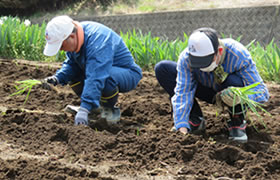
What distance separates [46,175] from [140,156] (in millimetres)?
569

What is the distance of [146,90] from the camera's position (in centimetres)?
396

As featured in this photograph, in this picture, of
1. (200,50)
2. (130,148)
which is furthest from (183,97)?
(130,148)

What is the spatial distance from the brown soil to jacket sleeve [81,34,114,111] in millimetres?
207

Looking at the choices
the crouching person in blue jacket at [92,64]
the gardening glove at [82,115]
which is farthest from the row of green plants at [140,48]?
the gardening glove at [82,115]

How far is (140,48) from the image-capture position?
4.46 metres

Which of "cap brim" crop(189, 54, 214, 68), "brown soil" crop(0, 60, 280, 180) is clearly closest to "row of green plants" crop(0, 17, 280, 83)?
"brown soil" crop(0, 60, 280, 180)

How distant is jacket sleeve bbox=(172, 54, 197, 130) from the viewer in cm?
267

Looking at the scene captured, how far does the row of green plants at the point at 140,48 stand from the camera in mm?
4035

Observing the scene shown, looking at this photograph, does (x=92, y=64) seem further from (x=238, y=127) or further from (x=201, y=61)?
(x=238, y=127)

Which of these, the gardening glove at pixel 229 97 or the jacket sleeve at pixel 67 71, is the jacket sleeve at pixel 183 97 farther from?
the jacket sleeve at pixel 67 71

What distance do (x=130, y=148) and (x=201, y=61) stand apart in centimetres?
70

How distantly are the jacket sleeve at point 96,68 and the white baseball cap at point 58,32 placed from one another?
19cm

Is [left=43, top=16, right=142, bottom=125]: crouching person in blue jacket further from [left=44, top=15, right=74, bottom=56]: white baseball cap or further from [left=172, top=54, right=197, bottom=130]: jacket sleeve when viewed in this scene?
[left=172, top=54, right=197, bottom=130]: jacket sleeve

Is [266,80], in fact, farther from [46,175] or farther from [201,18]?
[201,18]
